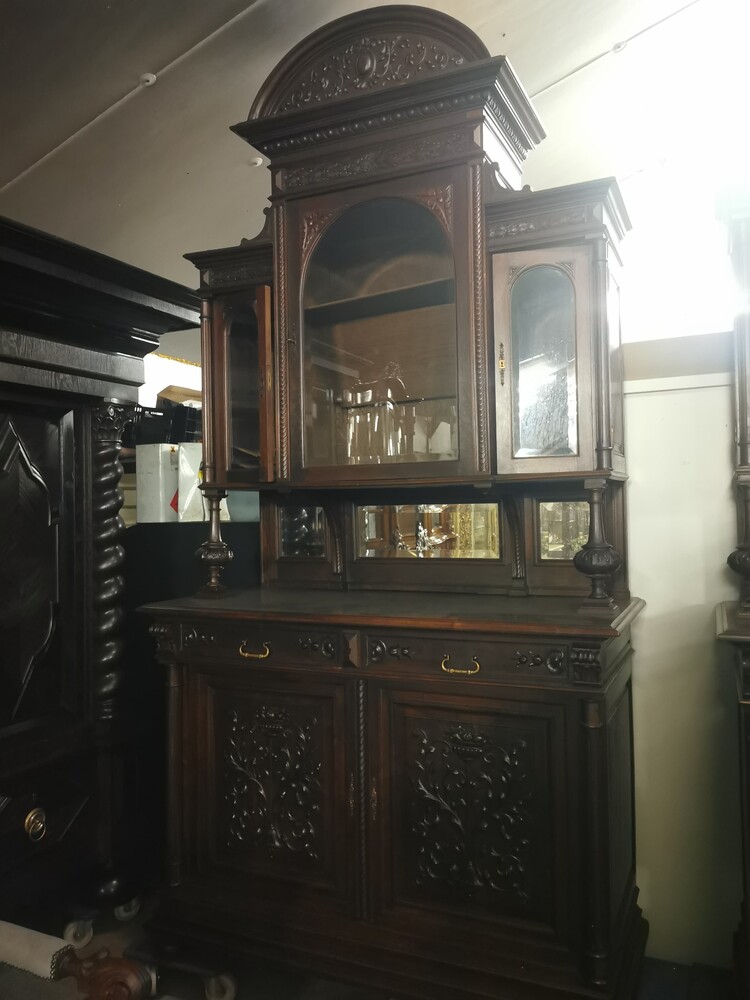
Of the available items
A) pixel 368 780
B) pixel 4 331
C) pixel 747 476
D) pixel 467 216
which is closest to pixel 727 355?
pixel 747 476

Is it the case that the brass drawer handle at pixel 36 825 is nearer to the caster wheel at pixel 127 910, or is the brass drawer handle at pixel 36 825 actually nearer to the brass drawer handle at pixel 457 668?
the caster wheel at pixel 127 910

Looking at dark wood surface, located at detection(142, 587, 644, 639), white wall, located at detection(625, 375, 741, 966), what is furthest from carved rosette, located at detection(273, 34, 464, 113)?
dark wood surface, located at detection(142, 587, 644, 639)

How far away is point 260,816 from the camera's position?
1.89 meters

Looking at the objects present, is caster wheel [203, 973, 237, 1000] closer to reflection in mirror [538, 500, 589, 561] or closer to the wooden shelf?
reflection in mirror [538, 500, 589, 561]

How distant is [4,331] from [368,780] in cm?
134

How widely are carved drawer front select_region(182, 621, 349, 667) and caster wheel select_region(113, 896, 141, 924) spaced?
81cm

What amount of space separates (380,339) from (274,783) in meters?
1.15

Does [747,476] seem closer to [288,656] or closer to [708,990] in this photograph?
[288,656]

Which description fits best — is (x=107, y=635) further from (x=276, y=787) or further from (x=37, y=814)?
(x=276, y=787)

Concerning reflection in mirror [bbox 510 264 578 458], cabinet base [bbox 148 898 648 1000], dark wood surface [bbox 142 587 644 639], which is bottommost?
cabinet base [bbox 148 898 648 1000]

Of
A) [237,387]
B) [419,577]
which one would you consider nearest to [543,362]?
[419,577]

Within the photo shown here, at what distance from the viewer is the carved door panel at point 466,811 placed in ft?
5.29

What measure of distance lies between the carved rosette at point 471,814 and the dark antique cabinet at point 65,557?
95 centimetres

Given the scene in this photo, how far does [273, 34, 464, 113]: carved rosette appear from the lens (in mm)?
1760
